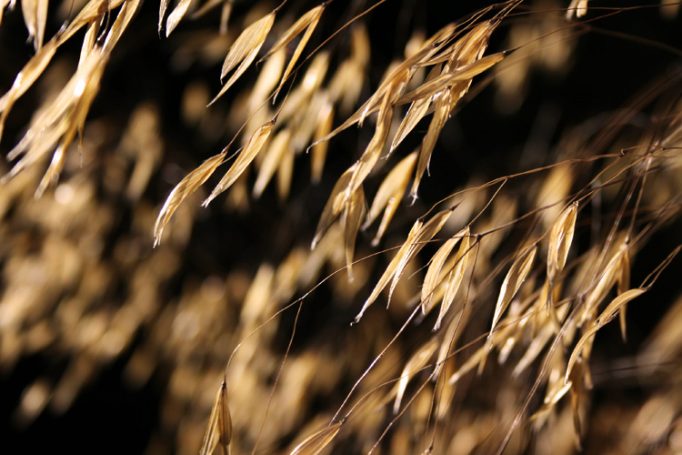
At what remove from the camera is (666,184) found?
129cm

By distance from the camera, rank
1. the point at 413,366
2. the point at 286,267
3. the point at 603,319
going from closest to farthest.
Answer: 1. the point at 603,319
2. the point at 413,366
3. the point at 286,267

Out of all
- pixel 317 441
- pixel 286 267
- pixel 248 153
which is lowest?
pixel 286 267

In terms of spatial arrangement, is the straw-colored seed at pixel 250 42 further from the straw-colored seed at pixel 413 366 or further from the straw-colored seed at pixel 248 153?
the straw-colored seed at pixel 413 366

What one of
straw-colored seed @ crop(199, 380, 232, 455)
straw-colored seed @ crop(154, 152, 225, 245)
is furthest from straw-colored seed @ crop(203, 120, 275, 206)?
straw-colored seed @ crop(199, 380, 232, 455)

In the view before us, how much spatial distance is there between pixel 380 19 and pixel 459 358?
0.76 meters

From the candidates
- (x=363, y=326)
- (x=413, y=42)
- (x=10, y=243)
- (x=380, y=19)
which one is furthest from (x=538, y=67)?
(x=10, y=243)

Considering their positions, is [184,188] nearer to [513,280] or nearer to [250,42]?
[250,42]

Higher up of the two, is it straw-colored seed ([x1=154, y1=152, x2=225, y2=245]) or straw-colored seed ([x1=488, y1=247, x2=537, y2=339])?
straw-colored seed ([x1=154, y1=152, x2=225, y2=245])

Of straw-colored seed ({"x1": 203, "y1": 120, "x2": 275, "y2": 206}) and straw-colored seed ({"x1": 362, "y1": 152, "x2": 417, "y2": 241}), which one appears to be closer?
straw-colored seed ({"x1": 203, "y1": 120, "x2": 275, "y2": 206})

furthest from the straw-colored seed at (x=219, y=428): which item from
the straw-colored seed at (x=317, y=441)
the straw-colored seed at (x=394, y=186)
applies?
the straw-colored seed at (x=394, y=186)

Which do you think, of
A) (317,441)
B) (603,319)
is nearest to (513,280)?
(603,319)

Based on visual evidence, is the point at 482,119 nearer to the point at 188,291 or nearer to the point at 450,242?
the point at 188,291

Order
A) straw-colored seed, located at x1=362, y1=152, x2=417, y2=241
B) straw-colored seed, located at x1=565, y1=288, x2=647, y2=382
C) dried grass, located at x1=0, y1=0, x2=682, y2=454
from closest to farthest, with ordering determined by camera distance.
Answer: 1. straw-colored seed, located at x1=565, y1=288, x2=647, y2=382
2. straw-colored seed, located at x1=362, y1=152, x2=417, y2=241
3. dried grass, located at x1=0, y1=0, x2=682, y2=454

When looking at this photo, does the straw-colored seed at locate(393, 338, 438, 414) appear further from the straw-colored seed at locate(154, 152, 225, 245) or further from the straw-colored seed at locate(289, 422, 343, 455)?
the straw-colored seed at locate(154, 152, 225, 245)
